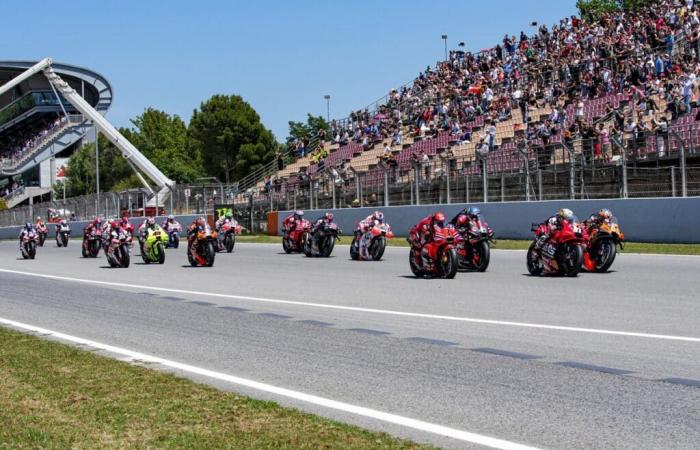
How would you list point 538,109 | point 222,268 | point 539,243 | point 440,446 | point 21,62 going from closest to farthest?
1. point 440,446
2. point 539,243
3. point 222,268
4. point 538,109
5. point 21,62

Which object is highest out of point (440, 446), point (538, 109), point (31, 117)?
point (31, 117)

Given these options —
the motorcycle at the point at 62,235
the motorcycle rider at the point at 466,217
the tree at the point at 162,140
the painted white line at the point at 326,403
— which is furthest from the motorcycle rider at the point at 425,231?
the tree at the point at 162,140

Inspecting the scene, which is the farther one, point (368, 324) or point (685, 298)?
point (685, 298)

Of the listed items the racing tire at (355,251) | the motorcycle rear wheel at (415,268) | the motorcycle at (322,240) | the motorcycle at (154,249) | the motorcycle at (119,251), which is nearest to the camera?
the motorcycle rear wheel at (415,268)

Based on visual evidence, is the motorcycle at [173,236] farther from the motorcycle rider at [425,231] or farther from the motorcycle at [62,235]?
the motorcycle rider at [425,231]

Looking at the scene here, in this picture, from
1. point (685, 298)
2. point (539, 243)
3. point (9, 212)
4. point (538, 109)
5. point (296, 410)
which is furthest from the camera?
point (9, 212)

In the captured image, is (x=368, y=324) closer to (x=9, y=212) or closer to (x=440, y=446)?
(x=440, y=446)

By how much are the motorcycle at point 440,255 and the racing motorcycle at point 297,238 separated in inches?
428

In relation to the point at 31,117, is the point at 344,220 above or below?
below

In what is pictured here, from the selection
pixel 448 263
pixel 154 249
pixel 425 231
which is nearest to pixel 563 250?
pixel 448 263

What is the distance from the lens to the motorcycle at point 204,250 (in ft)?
77.1

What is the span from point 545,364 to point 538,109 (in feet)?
81.9

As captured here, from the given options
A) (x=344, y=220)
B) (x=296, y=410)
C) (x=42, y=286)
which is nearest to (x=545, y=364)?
(x=296, y=410)

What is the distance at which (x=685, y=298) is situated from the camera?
12.8 m
